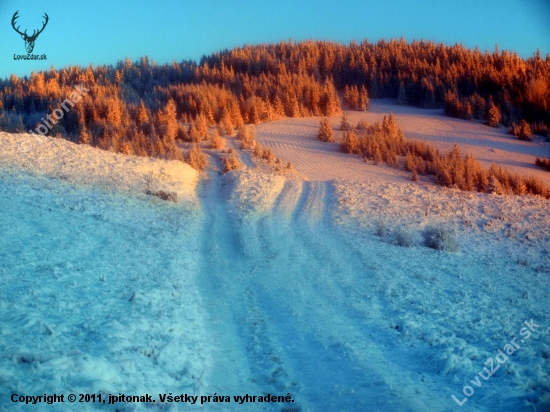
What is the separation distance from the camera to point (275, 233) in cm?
1277

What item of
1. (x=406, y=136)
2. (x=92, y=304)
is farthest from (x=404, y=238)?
(x=406, y=136)

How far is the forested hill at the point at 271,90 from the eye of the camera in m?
28.9

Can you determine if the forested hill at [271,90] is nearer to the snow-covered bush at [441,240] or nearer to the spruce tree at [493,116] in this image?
the spruce tree at [493,116]

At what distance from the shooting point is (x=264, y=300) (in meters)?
8.42

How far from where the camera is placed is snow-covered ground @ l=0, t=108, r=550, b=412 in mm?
5066

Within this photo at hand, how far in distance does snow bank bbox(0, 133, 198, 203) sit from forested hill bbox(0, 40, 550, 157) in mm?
3521

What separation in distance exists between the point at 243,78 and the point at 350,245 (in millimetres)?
34968

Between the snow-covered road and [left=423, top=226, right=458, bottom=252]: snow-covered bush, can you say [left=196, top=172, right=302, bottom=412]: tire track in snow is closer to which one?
the snow-covered road

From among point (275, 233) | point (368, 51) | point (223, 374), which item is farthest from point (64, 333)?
point (368, 51)

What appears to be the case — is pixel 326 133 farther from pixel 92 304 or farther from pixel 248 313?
pixel 92 304

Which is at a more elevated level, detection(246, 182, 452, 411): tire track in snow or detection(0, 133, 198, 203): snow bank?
detection(0, 133, 198, 203): snow bank

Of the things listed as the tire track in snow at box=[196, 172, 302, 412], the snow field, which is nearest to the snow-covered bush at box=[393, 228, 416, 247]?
the tire track in snow at box=[196, 172, 302, 412]

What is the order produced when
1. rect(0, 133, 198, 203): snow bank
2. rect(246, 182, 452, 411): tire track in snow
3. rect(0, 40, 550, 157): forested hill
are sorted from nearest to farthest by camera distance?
rect(246, 182, 452, 411): tire track in snow
rect(0, 133, 198, 203): snow bank
rect(0, 40, 550, 157): forested hill

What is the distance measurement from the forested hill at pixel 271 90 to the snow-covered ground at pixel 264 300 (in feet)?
36.8
